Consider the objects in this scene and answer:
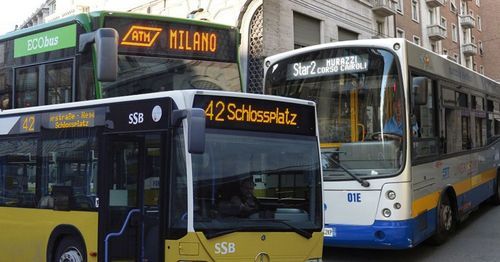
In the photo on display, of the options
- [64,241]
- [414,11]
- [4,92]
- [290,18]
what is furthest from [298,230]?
[414,11]

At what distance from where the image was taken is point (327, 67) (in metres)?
7.98

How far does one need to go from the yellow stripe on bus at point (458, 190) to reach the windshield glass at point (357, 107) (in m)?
0.71

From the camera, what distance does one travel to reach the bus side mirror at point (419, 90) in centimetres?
744

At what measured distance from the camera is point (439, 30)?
122 feet

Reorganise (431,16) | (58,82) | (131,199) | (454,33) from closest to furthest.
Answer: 1. (131,199)
2. (58,82)
3. (431,16)
4. (454,33)

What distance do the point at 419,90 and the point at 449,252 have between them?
2.68 meters

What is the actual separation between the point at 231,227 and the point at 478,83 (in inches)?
327

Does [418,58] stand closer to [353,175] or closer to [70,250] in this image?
[353,175]

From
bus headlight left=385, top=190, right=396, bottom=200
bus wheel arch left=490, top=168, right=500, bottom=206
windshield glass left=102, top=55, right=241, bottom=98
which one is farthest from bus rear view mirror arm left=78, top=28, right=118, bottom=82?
bus wheel arch left=490, top=168, right=500, bottom=206

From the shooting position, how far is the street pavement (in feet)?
26.6

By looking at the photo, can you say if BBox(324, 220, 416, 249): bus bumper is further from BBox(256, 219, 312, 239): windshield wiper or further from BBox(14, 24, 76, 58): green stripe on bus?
BBox(14, 24, 76, 58): green stripe on bus

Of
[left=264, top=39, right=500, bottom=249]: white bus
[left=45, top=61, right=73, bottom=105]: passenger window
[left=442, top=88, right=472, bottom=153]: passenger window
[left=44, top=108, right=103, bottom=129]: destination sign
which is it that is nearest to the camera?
[left=44, top=108, right=103, bottom=129]: destination sign

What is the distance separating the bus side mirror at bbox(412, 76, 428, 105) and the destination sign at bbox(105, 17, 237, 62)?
9.29 ft

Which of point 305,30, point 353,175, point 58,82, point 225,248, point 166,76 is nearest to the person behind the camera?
point 225,248
